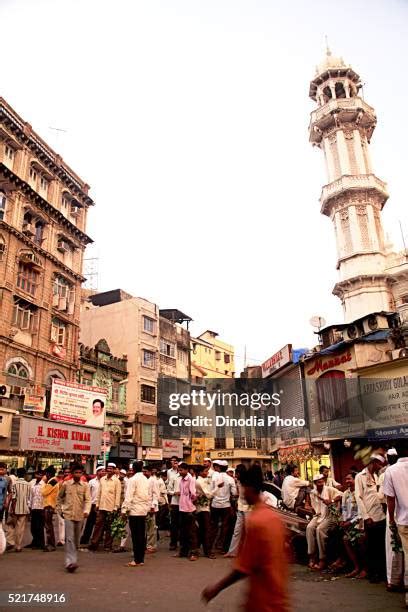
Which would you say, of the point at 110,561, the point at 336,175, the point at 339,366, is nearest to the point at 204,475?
the point at 110,561

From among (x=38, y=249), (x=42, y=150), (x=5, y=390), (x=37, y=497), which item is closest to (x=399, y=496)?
(x=37, y=497)

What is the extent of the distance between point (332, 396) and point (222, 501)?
10.8 meters

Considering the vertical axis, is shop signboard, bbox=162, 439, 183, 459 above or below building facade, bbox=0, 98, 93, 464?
below

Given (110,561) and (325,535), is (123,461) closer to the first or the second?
(110,561)

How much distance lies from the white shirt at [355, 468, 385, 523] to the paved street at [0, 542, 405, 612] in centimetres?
95

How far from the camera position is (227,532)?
11789 millimetres

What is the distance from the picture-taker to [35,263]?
28000 millimetres

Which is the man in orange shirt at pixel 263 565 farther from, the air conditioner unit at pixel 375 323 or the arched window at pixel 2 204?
the arched window at pixel 2 204

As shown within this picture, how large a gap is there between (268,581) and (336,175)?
4294cm

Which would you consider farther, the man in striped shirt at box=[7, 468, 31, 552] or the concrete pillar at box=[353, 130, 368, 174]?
the concrete pillar at box=[353, 130, 368, 174]

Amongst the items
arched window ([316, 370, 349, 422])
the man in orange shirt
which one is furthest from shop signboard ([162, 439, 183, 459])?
the man in orange shirt

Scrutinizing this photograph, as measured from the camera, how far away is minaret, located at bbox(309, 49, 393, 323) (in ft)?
128

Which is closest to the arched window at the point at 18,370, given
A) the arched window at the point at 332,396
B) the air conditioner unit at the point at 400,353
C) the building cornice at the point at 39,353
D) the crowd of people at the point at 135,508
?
the building cornice at the point at 39,353

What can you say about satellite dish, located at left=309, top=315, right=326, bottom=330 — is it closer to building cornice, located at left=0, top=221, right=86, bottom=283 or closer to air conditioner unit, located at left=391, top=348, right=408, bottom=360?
air conditioner unit, located at left=391, top=348, right=408, bottom=360
